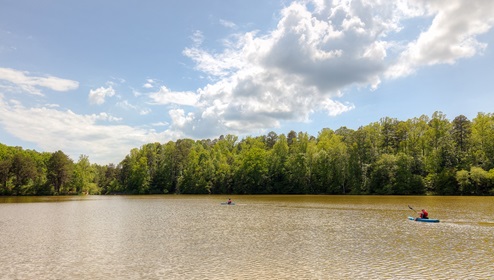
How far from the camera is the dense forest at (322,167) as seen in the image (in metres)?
94.2

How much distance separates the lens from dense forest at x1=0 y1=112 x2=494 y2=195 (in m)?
94.2

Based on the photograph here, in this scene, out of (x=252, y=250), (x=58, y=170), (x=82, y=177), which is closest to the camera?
(x=252, y=250)

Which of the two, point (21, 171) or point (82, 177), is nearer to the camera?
point (21, 171)

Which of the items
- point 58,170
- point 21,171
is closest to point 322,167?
point 58,170

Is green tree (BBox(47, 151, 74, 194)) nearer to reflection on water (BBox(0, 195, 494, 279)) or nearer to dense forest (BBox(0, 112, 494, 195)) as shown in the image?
dense forest (BBox(0, 112, 494, 195))

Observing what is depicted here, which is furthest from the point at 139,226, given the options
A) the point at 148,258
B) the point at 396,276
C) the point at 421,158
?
the point at 421,158

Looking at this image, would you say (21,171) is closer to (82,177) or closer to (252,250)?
(82,177)

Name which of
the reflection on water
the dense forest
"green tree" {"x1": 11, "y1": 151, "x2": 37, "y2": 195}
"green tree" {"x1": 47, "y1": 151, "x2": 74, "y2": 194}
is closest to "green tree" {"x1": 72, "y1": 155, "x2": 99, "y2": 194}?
the dense forest

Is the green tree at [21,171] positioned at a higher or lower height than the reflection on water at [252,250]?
higher

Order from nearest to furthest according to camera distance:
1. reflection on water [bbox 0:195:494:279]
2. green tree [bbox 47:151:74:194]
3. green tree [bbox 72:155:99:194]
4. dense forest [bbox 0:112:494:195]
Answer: reflection on water [bbox 0:195:494:279] → dense forest [bbox 0:112:494:195] → green tree [bbox 47:151:74:194] → green tree [bbox 72:155:99:194]

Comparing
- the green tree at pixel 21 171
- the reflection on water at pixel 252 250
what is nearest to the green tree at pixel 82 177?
the green tree at pixel 21 171

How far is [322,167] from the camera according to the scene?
115000mm

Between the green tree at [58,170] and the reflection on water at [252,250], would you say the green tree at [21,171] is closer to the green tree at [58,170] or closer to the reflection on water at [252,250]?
the green tree at [58,170]

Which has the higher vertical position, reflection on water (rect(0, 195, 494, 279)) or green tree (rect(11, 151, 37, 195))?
green tree (rect(11, 151, 37, 195))
